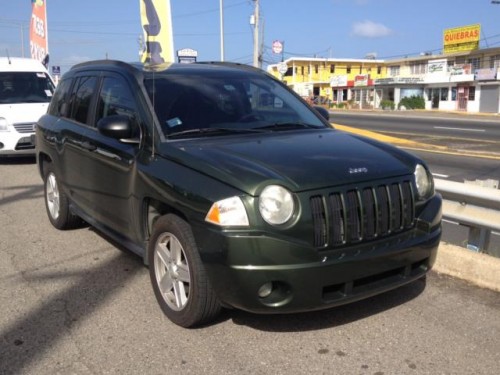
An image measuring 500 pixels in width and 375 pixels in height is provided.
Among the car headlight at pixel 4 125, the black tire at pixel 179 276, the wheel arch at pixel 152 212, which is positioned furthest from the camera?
the car headlight at pixel 4 125

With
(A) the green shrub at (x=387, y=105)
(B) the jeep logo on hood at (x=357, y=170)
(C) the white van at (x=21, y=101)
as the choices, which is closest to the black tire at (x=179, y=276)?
(B) the jeep logo on hood at (x=357, y=170)

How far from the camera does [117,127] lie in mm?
3938

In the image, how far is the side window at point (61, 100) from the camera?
588cm

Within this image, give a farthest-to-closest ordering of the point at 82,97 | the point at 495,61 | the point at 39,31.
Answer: the point at 495,61 < the point at 39,31 < the point at 82,97

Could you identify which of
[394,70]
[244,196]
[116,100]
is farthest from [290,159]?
[394,70]

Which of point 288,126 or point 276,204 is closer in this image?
point 276,204

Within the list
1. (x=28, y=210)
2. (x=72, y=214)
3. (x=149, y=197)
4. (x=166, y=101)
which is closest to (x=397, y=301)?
(x=149, y=197)

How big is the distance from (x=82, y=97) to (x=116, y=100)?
0.98 meters

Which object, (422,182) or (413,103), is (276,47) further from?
(422,182)

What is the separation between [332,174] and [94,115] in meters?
2.62

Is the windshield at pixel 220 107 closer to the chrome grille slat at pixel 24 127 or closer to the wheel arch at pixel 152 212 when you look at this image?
the wheel arch at pixel 152 212

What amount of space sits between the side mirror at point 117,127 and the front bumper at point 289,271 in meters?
1.22

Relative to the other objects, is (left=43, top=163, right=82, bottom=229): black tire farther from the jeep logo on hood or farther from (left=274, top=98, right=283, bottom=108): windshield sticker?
the jeep logo on hood

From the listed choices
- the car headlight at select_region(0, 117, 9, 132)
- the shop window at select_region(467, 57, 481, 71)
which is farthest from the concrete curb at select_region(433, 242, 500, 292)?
the shop window at select_region(467, 57, 481, 71)
